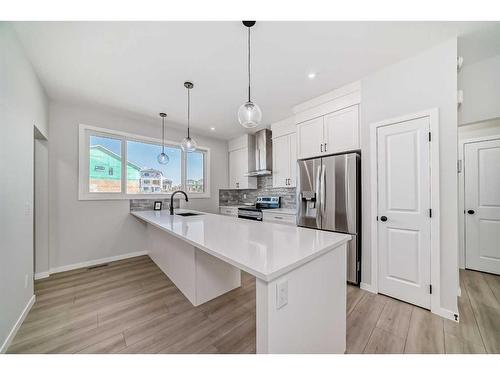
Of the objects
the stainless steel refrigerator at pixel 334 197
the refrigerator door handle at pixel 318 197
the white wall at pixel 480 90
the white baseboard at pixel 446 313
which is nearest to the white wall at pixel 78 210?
the stainless steel refrigerator at pixel 334 197

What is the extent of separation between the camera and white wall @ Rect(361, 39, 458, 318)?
178 cm

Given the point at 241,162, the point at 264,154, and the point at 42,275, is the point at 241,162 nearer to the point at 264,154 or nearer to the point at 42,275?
the point at 264,154

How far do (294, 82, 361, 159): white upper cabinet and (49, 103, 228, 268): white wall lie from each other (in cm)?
287

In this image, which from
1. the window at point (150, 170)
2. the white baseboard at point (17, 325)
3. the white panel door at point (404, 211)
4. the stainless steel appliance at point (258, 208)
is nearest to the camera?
the white baseboard at point (17, 325)

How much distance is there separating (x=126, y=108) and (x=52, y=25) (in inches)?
65.2

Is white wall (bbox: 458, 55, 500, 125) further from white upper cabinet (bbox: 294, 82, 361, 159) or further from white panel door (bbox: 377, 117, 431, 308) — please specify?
white upper cabinet (bbox: 294, 82, 361, 159)

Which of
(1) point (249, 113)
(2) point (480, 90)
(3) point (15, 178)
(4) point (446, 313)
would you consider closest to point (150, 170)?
(3) point (15, 178)

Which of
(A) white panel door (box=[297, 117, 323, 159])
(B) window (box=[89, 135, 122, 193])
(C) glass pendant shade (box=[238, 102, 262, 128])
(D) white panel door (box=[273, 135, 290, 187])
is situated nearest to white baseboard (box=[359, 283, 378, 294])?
(A) white panel door (box=[297, 117, 323, 159])

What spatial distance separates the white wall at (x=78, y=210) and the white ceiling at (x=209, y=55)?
0.41m

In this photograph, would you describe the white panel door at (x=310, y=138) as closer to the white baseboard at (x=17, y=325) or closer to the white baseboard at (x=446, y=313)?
the white baseboard at (x=446, y=313)

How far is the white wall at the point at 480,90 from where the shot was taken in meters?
2.04

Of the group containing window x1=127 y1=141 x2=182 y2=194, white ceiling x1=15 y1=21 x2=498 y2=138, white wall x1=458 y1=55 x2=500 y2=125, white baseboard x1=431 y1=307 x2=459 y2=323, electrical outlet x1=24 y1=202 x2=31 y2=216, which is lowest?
white baseboard x1=431 y1=307 x2=459 y2=323

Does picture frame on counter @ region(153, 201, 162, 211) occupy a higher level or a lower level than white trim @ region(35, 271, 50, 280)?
higher

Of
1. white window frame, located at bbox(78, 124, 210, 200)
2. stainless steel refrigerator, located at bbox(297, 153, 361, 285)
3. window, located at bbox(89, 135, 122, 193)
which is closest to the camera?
stainless steel refrigerator, located at bbox(297, 153, 361, 285)
